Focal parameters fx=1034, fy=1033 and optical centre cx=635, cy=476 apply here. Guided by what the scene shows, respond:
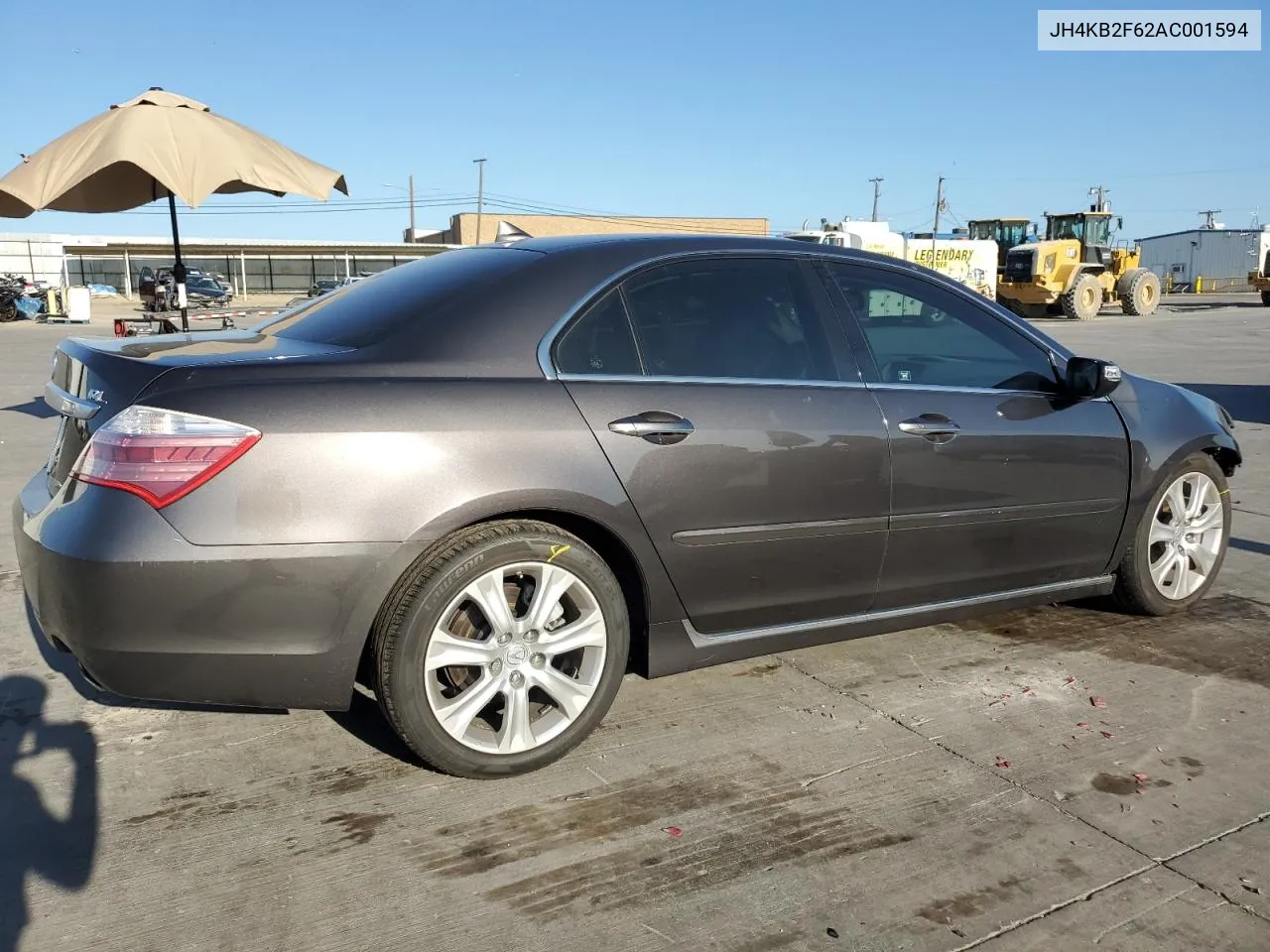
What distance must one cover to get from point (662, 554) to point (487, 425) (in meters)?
0.66

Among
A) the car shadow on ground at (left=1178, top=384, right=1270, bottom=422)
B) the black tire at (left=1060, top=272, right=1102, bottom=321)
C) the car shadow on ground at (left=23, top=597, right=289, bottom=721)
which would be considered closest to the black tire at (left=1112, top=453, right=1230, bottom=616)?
the car shadow on ground at (left=23, top=597, right=289, bottom=721)

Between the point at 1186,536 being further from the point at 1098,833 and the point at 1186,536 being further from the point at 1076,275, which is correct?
the point at 1076,275

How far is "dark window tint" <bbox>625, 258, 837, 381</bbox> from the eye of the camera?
3.19m

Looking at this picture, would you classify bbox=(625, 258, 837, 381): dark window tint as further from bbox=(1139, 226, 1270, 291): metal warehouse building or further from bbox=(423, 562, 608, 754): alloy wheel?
bbox=(1139, 226, 1270, 291): metal warehouse building

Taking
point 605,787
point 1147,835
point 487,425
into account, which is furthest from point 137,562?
point 1147,835

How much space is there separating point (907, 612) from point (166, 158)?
643 cm

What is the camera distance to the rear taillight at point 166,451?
2514mm

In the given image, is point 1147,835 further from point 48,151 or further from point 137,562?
point 48,151

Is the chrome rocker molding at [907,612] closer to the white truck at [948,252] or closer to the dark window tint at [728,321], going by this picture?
the dark window tint at [728,321]

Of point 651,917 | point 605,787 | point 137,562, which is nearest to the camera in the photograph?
point 651,917

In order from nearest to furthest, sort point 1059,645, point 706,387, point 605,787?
point 605,787
point 706,387
point 1059,645

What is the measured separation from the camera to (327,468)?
8.54 feet

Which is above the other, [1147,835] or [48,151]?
[48,151]

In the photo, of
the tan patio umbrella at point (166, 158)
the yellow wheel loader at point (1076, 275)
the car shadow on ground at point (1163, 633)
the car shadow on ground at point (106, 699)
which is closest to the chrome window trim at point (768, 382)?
the car shadow on ground at point (1163, 633)
